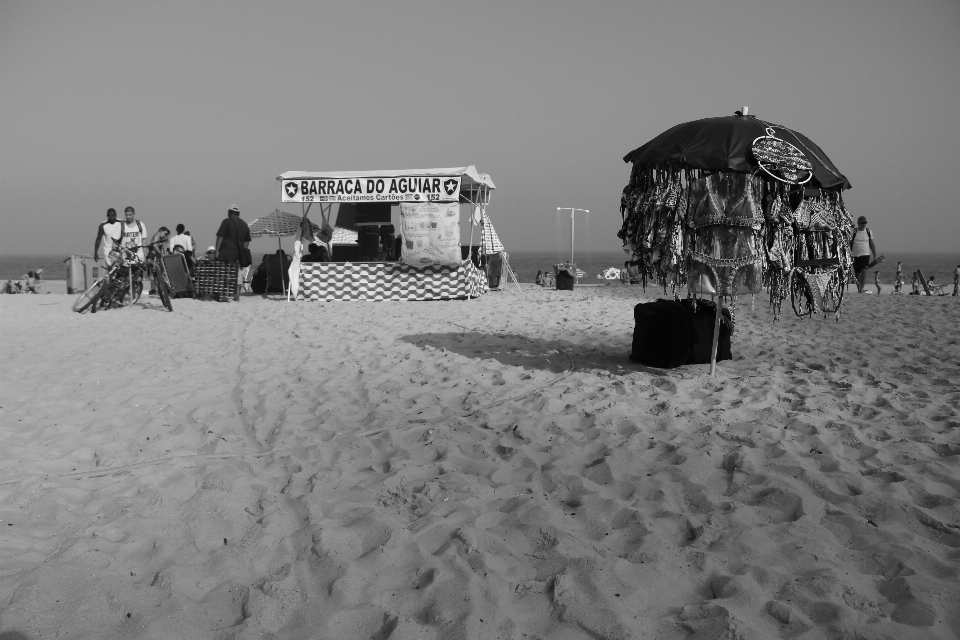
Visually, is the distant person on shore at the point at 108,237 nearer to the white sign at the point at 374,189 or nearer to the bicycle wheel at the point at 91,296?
the bicycle wheel at the point at 91,296

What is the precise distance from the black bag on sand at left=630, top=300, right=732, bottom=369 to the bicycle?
758 cm

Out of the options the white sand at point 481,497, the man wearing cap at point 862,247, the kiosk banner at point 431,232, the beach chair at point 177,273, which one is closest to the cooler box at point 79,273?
the beach chair at point 177,273

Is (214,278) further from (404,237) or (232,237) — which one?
(404,237)

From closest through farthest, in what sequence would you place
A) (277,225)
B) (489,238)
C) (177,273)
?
(177,273) < (277,225) < (489,238)

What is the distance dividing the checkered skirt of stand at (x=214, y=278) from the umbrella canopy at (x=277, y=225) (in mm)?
1130

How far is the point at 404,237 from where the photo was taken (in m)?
12.9

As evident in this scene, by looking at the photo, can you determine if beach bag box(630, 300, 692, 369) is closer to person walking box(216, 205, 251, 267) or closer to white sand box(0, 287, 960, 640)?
white sand box(0, 287, 960, 640)

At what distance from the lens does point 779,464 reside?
3594mm

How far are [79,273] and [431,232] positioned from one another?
25.3ft

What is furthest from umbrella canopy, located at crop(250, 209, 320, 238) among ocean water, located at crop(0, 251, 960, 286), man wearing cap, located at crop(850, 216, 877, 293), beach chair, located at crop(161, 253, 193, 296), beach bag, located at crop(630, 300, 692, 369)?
man wearing cap, located at crop(850, 216, 877, 293)

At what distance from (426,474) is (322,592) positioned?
1.21 meters

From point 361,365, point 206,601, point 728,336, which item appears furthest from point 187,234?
point 206,601

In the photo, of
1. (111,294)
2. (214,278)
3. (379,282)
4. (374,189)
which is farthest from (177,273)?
(374,189)

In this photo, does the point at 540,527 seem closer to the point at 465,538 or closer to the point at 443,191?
the point at 465,538
